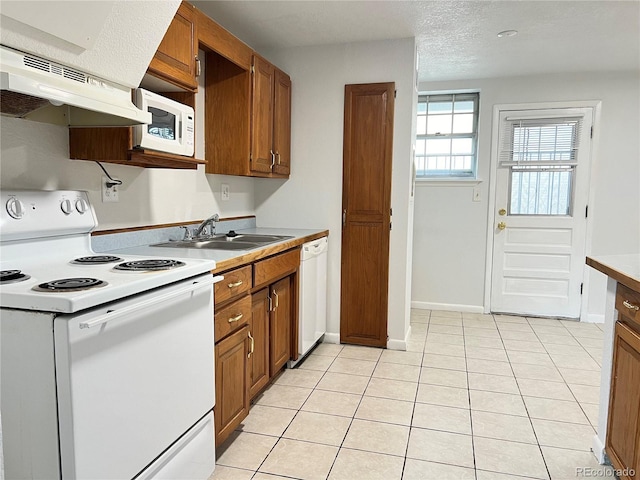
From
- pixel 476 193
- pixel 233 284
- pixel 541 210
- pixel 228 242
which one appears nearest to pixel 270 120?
pixel 228 242

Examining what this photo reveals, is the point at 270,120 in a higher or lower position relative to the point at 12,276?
higher

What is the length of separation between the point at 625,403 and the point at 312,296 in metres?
1.90

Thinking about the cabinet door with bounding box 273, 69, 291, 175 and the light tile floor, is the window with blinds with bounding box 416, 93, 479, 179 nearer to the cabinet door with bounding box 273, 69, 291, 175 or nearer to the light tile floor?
the cabinet door with bounding box 273, 69, 291, 175

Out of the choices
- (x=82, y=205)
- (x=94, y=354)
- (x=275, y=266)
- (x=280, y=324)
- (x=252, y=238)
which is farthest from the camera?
(x=252, y=238)

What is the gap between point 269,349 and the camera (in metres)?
2.57

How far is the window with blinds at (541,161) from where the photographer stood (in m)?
4.21

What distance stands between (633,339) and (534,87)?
127 inches

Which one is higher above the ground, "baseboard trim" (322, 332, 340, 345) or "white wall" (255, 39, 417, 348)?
"white wall" (255, 39, 417, 348)

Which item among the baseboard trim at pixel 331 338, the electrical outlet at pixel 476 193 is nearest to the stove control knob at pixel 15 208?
the baseboard trim at pixel 331 338

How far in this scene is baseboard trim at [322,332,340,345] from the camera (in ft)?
11.5

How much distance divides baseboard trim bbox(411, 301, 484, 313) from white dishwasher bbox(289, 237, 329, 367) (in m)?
1.53

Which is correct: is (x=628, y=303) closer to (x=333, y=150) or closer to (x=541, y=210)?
(x=333, y=150)

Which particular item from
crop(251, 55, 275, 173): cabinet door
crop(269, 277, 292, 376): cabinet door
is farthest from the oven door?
crop(251, 55, 275, 173): cabinet door

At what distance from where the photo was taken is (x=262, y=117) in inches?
117
